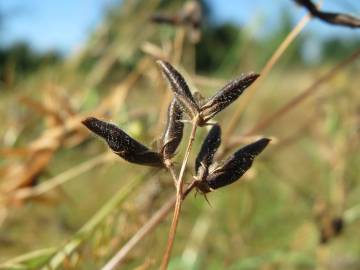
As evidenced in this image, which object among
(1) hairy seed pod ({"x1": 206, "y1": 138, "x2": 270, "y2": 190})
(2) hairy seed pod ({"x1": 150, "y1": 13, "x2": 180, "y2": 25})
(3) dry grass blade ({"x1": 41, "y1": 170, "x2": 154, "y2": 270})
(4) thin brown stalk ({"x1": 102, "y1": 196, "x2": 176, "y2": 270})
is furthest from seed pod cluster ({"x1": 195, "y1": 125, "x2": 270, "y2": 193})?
(2) hairy seed pod ({"x1": 150, "y1": 13, "x2": 180, "y2": 25})

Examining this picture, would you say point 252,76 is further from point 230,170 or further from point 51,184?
point 51,184

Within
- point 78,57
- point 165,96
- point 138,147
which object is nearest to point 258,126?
point 165,96

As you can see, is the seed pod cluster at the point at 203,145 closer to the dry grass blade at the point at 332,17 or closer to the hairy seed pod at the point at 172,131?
the hairy seed pod at the point at 172,131

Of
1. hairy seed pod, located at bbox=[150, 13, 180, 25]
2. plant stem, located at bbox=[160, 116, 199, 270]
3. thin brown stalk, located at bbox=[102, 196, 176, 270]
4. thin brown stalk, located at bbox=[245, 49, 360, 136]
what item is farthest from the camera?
hairy seed pod, located at bbox=[150, 13, 180, 25]

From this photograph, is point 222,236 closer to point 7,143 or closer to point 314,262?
point 314,262

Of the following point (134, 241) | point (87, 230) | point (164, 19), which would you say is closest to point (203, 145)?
point (134, 241)

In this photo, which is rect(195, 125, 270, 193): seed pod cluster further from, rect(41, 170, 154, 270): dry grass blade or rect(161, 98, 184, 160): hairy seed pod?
rect(41, 170, 154, 270): dry grass blade
